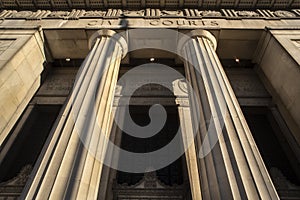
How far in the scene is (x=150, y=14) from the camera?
12.5 meters

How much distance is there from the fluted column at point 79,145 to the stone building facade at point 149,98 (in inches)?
1.1

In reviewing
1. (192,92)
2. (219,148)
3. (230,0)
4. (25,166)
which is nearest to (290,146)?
(192,92)

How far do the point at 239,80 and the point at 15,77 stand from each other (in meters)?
10.0

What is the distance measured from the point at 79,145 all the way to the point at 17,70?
568 cm

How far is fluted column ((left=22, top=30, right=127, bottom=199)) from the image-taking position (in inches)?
190

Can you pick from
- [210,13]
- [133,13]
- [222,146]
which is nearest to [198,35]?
[210,13]

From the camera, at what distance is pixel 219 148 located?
5.52 m

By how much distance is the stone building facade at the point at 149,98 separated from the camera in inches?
218

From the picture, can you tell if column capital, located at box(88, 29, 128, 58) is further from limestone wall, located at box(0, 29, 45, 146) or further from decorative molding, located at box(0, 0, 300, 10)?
decorative molding, located at box(0, 0, 300, 10)

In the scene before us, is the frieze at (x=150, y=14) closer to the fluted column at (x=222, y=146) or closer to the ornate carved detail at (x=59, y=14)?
the ornate carved detail at (x=59, y=14)

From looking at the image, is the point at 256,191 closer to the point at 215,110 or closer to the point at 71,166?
the point at 215,110

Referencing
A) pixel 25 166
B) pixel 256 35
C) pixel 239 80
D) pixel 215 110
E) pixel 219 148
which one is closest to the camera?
pixel 219 148

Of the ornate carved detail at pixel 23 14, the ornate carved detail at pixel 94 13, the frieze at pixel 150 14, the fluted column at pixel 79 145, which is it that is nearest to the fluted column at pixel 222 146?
the fluted column at pixel 79 145

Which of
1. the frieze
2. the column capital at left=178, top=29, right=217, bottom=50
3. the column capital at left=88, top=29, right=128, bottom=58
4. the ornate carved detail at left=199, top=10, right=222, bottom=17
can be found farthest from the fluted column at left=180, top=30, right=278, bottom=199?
the frieze
